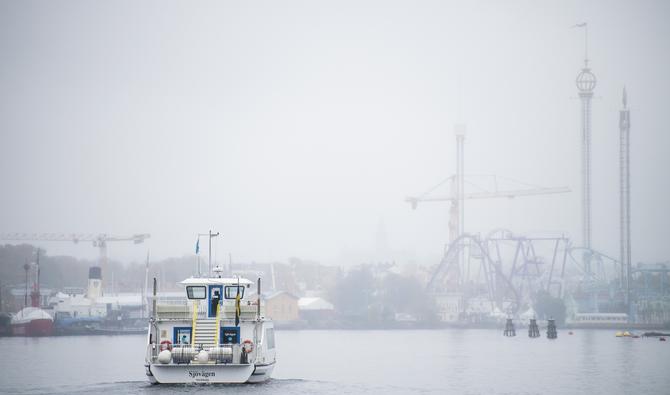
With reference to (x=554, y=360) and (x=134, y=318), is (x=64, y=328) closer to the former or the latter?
(x=134, y=318)

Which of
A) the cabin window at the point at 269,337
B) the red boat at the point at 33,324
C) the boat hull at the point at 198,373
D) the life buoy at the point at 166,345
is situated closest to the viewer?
the boat hull at the point at 198,373

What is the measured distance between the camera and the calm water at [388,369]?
64250 mm

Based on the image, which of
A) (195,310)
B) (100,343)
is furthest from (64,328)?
(195,310)

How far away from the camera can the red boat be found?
145 metres

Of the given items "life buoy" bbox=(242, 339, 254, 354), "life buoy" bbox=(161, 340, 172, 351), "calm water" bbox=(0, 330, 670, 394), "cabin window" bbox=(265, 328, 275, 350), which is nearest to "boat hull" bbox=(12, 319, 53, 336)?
"calm water" bbox=(0, 330, 670, 394)

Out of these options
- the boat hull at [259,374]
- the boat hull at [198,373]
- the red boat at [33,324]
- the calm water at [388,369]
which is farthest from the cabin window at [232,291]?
the red boat at [33,324]

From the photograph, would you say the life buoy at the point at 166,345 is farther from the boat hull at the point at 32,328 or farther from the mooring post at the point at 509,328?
the mooring post at the point at 509,328

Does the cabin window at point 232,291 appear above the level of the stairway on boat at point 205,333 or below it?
above

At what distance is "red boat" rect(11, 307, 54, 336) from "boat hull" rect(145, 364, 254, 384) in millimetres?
94168

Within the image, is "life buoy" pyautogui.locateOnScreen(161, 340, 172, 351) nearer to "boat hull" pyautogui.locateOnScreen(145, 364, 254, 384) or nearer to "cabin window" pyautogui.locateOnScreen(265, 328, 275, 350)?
"boat hull" pyautogui.locateOnScreen(145, 364, 254, 384)

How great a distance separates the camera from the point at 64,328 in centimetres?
15162

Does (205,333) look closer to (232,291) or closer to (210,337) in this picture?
(210,337)

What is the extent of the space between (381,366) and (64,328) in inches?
3017

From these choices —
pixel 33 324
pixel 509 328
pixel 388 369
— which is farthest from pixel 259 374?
pixel 509 328
